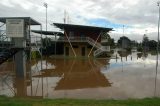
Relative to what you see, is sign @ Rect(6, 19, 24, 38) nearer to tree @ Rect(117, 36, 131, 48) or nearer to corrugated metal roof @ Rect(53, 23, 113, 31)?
corrugated metal roof @ Rect(53, 23, 113, 31)

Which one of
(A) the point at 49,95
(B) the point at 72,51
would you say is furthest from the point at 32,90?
(B) the point at 72,51

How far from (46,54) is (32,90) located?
47.0m

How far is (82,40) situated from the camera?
52656 millimetres

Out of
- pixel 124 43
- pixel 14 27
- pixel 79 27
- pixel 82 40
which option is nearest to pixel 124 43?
pixel 124 43

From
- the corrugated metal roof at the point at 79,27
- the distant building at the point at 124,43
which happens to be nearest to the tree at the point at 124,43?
the distant building at the point at 124,43

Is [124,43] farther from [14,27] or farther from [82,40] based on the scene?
[14,27]

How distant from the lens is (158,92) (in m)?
16.0

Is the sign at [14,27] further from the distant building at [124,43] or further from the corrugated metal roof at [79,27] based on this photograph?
the distant building at [124,43]

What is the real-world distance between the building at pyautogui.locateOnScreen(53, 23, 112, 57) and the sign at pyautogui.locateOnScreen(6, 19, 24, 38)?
31.3m

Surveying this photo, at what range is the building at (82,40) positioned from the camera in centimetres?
5344

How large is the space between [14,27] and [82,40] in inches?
1250

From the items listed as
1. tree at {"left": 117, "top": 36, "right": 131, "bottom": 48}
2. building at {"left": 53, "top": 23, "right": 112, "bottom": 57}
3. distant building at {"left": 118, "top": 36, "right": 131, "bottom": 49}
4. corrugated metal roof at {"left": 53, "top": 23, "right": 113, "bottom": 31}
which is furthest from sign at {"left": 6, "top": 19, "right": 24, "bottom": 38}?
tree at {"left": 117, "top": 36, "right": 131, "bottom": 48}

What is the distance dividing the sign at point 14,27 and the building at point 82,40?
103 feet

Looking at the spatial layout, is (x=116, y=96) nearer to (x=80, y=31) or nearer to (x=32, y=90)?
(x=32, y=90)
